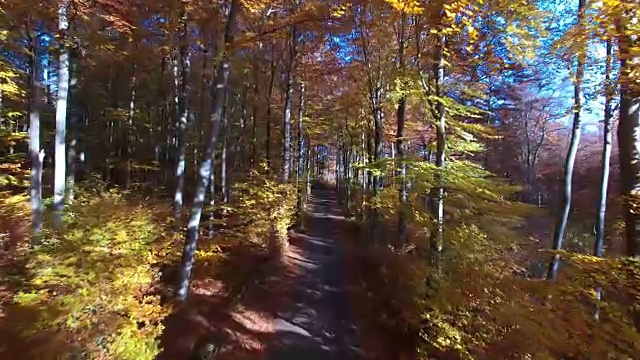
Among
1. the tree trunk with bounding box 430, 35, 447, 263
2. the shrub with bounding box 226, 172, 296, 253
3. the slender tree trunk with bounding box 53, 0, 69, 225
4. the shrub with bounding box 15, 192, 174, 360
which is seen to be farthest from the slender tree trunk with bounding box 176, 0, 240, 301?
the tree trunk with bounding box 430, 35, 447, 263

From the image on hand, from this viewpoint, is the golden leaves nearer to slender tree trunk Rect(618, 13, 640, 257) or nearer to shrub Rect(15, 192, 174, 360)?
slender tree trunk Rect(618, 13, 640, 257)

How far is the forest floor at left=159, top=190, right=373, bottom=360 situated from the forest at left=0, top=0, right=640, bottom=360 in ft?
0.20

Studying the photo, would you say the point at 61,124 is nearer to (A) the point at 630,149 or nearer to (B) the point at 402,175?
(B) the point at 402,175

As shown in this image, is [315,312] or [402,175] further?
[315,312]

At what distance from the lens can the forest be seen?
448 centimetres

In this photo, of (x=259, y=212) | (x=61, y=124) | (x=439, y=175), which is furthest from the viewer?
(x=259, y=212)

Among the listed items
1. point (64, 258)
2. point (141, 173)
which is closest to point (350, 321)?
point (64, 258)

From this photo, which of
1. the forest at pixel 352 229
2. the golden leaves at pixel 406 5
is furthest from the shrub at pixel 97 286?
the golden leaves at pixel 406 5

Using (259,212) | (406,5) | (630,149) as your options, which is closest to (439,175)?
(630,149)

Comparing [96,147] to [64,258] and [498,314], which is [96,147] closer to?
[64,258]

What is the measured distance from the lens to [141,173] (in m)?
24.8

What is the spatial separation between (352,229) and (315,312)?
379 inches

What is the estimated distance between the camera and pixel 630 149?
4973mm

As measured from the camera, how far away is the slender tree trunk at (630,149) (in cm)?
456
